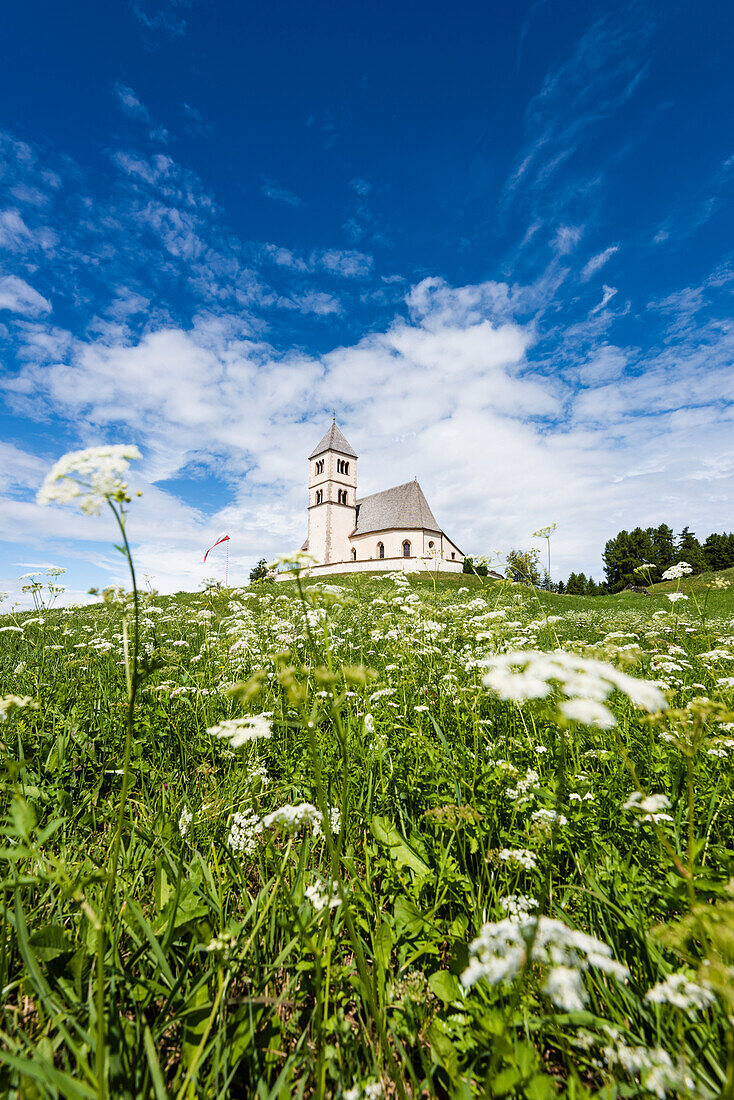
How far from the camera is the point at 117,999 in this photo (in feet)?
6.07

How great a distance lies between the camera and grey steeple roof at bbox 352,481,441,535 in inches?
2392

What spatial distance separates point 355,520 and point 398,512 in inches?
358

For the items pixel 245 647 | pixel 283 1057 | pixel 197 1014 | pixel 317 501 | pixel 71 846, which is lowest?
pixel 283 1057

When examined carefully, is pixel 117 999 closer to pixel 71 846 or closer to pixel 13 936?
pixel 13 936

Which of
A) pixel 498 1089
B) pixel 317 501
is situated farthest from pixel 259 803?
pixel 317 501

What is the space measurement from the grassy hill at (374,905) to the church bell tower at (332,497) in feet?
199

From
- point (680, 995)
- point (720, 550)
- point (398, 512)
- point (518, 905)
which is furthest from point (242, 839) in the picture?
point (720, 550)

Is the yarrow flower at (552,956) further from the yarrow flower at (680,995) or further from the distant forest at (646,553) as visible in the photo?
the distant forest at (646,553)

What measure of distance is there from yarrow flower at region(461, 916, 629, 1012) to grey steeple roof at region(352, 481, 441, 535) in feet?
192

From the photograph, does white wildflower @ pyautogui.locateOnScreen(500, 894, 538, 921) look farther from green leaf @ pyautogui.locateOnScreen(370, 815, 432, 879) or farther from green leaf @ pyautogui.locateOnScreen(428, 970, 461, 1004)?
green leaf @ pyautogui.locateOnScreen(370, 815, 432, 879)

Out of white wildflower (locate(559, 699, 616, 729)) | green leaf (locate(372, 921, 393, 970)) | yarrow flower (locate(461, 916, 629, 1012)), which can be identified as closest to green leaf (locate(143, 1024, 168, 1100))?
green leaf (locate(372, 921, 393, 970))

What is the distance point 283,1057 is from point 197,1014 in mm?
398

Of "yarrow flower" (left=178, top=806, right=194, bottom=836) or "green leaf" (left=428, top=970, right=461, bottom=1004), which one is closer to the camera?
"green leaf" (left=428, top=970, right=461, bottom=1004)

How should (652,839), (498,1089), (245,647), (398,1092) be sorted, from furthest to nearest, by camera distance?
1. (245,647)
2. (652,839)
3. (398,1092)
4. (498,1089)
